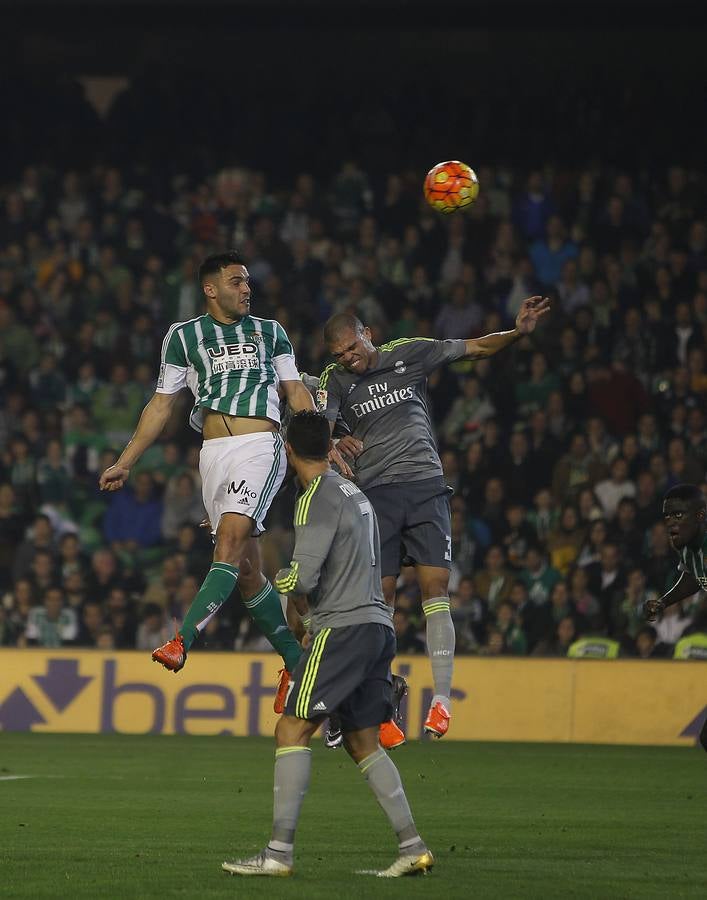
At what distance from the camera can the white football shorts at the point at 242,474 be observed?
8.67 meters

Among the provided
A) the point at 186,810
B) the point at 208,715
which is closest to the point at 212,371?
the point at 186,810

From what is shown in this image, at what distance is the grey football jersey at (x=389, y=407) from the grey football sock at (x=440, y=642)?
2.42 ft

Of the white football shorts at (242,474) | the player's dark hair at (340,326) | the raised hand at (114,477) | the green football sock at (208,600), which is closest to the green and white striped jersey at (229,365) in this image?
the white football shorts at (242,474)

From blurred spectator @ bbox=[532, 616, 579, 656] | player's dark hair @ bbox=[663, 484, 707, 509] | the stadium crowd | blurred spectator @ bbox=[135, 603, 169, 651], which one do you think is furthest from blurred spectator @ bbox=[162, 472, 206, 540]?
player's dark hair @ bbox=[663, 484, 707, 509]

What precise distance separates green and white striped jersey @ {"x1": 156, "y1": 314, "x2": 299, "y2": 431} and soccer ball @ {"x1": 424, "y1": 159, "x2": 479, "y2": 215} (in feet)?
5.36

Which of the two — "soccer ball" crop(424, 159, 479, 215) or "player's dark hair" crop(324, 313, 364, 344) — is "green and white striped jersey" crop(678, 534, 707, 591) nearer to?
"player's dark hair" crop(324, 313, 364, 344)

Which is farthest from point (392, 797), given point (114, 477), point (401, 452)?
point (401, 452)

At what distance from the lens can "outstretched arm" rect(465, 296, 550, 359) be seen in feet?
29.2

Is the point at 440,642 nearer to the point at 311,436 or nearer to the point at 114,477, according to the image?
the point at 114,477

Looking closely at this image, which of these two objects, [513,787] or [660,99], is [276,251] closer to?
[660,99]

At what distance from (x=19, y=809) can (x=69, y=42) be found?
671 inches

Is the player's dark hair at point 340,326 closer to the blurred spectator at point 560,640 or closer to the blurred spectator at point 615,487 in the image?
the blurred spectator at point 560,640

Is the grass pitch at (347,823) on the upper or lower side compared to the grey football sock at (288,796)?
lower

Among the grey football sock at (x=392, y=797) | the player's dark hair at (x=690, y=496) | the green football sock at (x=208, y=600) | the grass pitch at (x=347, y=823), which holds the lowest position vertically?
the grass pitch at (x=347, y=823)
